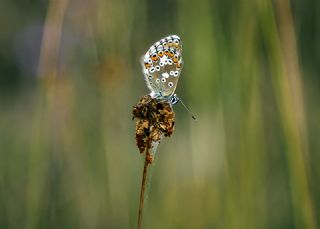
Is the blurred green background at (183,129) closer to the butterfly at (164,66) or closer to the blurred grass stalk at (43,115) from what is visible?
the blurred grass stalk at (43,115)

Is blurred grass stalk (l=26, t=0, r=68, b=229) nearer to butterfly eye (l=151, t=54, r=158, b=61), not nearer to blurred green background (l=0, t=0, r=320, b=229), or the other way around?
blurred green background (l=0, t=0, r=320, b=229)

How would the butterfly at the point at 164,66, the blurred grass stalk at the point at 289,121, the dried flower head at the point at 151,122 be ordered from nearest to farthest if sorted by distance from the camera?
1. the dried flower head at the point at 151,122
2. the butterfly at the point at 164,66
3. the blurred grass stalk at the point at 289,121

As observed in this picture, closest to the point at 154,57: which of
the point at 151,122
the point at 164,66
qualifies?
the point at 164,66

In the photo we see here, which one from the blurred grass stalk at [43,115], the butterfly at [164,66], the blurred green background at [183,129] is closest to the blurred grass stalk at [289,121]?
the blurred green background at [183,129]

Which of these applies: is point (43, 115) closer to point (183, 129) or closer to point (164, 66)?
point (164, 66)

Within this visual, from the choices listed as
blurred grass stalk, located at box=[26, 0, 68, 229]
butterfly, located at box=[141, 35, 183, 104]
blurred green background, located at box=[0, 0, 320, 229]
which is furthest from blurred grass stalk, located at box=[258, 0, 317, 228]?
blurred grass stalk, located at box=[26, 0, 68, 229]
